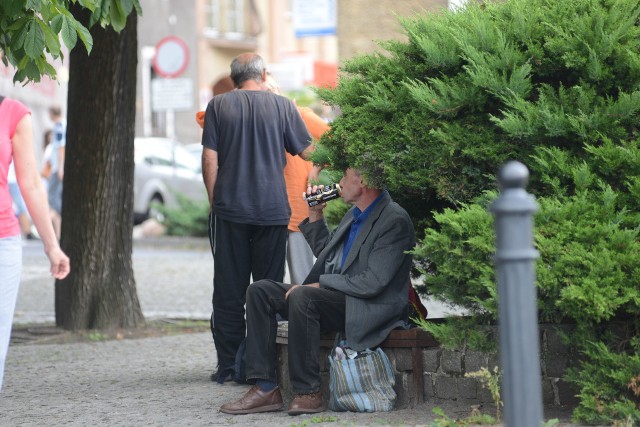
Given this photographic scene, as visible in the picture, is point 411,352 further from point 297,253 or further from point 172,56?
point 172,56

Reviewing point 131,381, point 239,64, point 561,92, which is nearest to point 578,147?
point 561,92

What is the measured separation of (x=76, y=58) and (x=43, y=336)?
2.16 meters

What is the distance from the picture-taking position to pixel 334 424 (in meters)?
5.95

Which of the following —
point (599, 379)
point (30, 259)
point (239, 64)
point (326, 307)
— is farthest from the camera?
point (30, 259)

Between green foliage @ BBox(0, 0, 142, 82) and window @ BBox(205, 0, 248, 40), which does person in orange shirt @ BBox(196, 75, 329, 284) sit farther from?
window @ BBox(205, 0, 248, 40)

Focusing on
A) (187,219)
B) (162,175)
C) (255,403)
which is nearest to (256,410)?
(255,403)

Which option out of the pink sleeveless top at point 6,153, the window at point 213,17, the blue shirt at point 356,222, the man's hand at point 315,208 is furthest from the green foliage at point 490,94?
the window at point 213,17

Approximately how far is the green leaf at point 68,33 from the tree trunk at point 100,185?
11.8 ft

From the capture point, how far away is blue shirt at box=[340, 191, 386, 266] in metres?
6.57

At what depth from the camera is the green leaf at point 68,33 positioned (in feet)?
20.4

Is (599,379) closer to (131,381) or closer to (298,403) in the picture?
(298,403)

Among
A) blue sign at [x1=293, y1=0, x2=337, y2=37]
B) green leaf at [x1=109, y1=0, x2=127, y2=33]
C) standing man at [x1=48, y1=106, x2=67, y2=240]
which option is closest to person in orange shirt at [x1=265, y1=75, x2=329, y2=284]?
green leaf at [x1=109, y1=0, x2=127, y2=33]

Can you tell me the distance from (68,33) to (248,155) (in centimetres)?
159

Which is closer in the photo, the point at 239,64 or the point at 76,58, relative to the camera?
the point at 239,64
